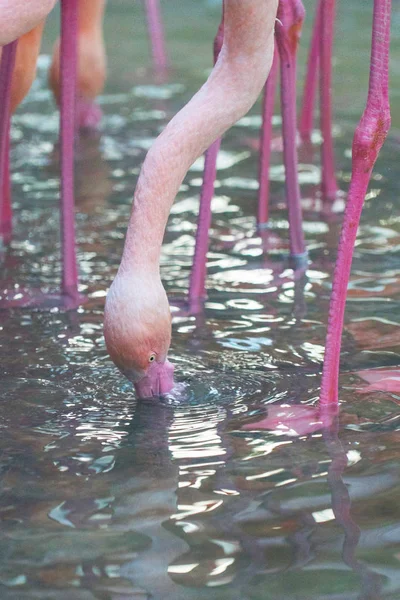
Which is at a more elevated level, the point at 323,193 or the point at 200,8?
the point at 200,8

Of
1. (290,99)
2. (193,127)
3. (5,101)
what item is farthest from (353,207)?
(5,101)

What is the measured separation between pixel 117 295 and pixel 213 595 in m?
0.93

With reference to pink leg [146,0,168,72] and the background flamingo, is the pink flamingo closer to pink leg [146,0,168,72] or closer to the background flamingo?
the background flamingo

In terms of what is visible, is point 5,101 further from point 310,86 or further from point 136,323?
point 310,86

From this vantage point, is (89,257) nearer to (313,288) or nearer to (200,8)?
(313,288)

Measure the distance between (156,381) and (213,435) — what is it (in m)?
0.25

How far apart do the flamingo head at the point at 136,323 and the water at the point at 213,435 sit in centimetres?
20

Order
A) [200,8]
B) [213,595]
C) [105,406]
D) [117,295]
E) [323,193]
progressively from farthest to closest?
1. [200,8]
2. [323,193]
3. [105,406]
4. [117,295]
5. [213,595]

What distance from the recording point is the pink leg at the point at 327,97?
480cm

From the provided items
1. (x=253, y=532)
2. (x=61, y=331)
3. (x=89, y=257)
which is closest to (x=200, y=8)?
(x=89, y=257)

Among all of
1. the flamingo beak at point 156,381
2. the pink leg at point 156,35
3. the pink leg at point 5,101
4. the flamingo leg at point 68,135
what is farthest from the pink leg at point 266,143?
the pink leg at point 156,35

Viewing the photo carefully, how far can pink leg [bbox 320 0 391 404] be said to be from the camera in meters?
3.00

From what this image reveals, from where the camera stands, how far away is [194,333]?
379 cm

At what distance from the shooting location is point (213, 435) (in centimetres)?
293
